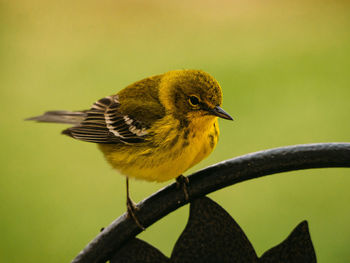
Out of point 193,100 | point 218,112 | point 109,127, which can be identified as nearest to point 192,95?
point 193,100

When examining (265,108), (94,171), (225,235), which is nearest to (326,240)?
(265,108)

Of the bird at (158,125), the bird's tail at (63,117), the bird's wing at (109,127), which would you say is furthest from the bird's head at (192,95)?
the bird's tail at (63,117)

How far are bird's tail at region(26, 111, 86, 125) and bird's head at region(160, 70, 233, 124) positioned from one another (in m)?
0.47

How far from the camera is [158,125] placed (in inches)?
88.1

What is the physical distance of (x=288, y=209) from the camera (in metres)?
4.25

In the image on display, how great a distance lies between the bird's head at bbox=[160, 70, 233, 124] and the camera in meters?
2.11

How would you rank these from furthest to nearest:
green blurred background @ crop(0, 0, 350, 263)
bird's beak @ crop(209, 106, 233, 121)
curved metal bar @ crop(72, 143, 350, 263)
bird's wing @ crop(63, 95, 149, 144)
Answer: green blurred background @ crop(0, 0, 350, 263)
bird's wing @ crop(63, 95, 149, 144)
bird's beak @ crop(209, 106, 233, 121)
curved metal bar @ crop(72, 143, 350, 263)

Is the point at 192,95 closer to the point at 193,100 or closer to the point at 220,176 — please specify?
the point at 193,100

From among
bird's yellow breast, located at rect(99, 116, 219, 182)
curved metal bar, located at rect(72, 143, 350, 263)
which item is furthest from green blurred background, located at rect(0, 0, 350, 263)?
curved metal bar, located at rect(72, 143, 350, 263)

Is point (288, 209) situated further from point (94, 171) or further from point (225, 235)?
point (225, 235)

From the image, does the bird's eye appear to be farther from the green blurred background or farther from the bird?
the green blurred background

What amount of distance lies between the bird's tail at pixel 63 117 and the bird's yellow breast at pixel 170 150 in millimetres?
342

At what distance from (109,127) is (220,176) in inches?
40.6

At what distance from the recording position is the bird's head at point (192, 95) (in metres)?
2.11
